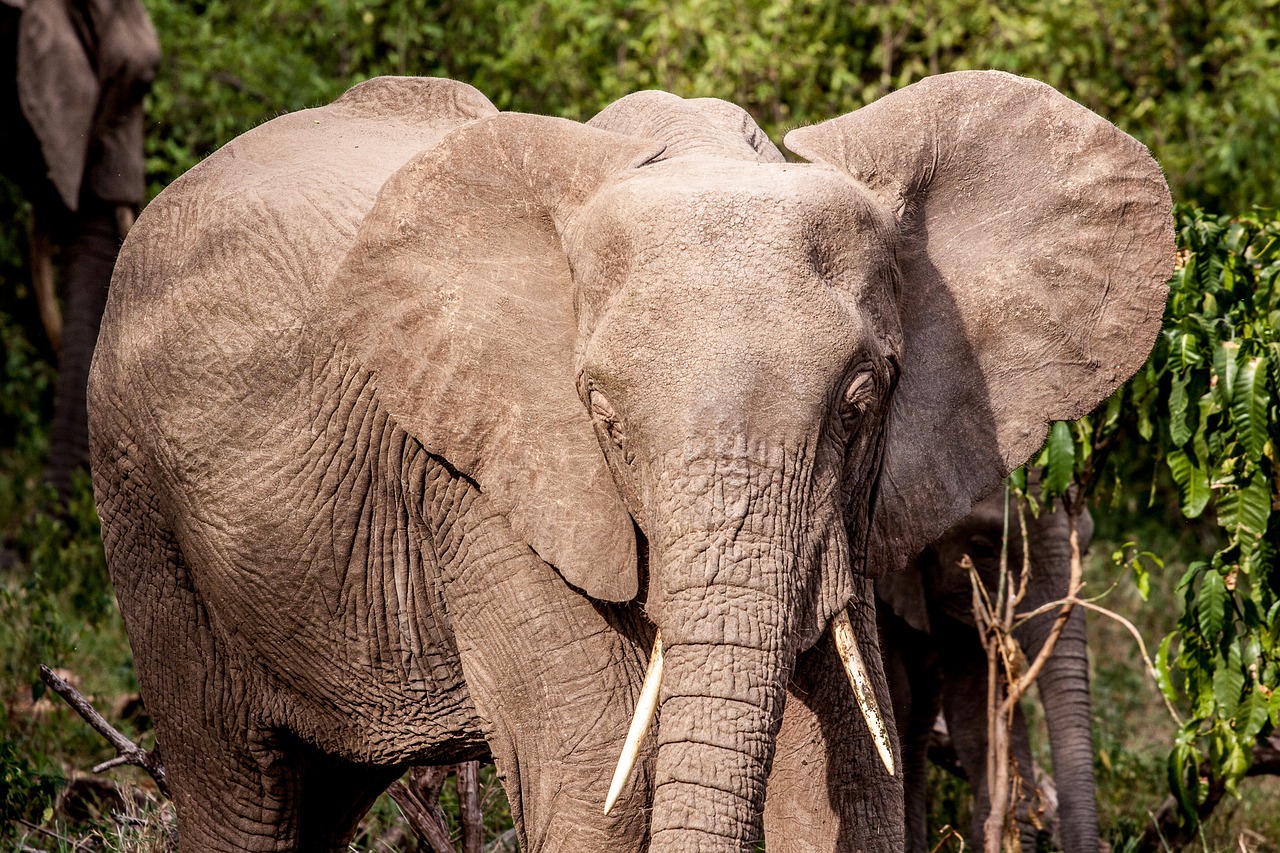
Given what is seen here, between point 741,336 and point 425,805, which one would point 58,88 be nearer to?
point 425,805

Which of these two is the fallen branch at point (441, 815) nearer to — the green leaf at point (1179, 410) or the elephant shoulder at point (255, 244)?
the elephant shoulder at point (255, 244)

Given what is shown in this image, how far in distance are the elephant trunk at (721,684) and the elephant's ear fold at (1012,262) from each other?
2.01ft

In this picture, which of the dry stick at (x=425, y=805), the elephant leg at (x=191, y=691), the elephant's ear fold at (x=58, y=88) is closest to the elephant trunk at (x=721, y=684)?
the elephant leg at (x=191, y=691)

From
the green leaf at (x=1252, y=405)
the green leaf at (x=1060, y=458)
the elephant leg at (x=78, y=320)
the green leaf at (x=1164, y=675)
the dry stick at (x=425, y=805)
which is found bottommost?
the elephant leg at (x=78, y=320)

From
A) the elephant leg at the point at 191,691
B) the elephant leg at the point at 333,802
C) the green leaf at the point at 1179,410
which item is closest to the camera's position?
the elephant leg at the point at 191,691

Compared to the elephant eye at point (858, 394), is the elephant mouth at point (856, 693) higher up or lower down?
lower down

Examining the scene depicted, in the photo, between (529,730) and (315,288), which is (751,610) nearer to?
(529,730)

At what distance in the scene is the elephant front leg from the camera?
3.13 metres

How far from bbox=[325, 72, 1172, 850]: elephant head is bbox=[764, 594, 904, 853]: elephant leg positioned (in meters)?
0.11

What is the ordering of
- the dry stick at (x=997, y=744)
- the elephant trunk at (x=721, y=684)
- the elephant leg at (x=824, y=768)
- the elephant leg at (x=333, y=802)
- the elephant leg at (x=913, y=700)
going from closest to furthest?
the elephant trunk at (x=721, y=684)
the elephant leg at (x=824, y=768)
the elephant leg at (x=333, y=802)
the dry stick at (x=997, y=744)
the elephant leg at (x=913, y=700)

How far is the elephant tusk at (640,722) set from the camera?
9.08 ft

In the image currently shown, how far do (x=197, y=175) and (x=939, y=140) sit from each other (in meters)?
1.66

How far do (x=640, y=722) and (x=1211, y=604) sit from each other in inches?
82.5

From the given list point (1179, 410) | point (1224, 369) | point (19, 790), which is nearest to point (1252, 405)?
point (1224, 369)
